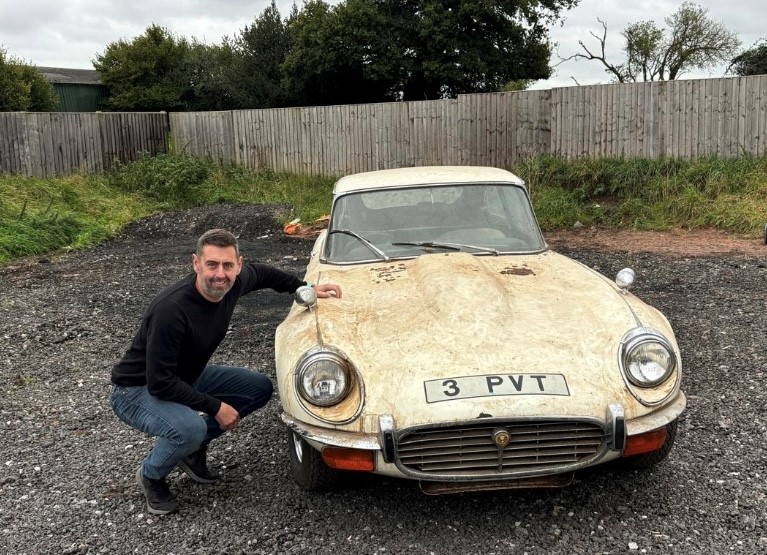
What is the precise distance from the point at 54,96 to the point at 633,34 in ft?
92.5

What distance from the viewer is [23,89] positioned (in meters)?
30.0

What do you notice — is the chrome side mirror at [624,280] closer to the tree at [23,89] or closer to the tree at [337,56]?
the tree at [337,56]

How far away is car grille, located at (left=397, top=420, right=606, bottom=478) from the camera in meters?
3.07

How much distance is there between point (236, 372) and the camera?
3.95 m

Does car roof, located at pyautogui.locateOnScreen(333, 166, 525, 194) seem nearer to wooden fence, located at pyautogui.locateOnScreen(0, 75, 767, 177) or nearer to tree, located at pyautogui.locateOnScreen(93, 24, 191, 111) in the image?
wooden fence, located at pyautogui.locateOnScreen(0, 75, 767, 177)

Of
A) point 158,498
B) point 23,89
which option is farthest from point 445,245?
point 23,89

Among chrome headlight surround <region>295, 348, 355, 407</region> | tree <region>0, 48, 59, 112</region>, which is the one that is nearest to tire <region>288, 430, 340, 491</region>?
chrome headlight surround <region>295, 348, 355, 407</region>

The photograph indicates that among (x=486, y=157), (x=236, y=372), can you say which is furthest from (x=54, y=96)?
(x=236, y=372)

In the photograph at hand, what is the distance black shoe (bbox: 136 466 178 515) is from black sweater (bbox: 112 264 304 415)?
474mm

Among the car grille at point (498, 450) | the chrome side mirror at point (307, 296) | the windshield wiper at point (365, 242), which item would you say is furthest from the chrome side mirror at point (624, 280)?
the chrome side mirror at point (307, 296)

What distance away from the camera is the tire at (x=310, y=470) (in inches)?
136

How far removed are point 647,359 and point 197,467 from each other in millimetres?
2438

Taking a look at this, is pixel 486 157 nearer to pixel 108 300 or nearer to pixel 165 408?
pixel 108 300

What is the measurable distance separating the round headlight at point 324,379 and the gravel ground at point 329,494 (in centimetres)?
65
